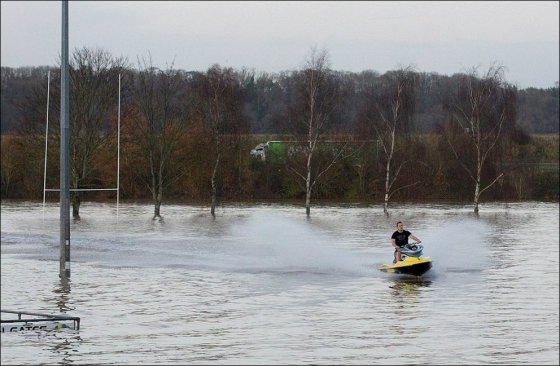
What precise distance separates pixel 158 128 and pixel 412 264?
43.7 metres

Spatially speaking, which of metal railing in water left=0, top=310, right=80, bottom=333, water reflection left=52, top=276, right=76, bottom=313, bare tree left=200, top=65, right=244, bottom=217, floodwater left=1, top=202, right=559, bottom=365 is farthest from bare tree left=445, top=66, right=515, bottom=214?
metal railing in water left=0, top=310, right=80, bottom=333

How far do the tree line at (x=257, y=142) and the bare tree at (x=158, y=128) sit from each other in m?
0.10

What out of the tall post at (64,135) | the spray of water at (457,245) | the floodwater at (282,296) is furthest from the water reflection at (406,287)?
the tall post at (64,135)

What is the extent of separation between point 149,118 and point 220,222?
13347 mm

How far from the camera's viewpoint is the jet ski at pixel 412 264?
32.1 metres

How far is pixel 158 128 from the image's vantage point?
73.6 metres

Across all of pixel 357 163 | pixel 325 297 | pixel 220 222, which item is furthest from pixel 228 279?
pixel 357 163

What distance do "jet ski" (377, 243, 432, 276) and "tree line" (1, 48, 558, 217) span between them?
113 ft

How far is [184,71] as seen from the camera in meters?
91.4

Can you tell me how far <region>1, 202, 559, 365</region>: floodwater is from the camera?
17797 millimetres

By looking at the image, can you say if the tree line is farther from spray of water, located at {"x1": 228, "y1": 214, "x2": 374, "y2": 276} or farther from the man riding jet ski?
the man riding jet ski

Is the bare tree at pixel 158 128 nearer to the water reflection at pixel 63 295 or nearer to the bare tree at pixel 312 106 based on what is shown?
the bare tree at pixel 312 106

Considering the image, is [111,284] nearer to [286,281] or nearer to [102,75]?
[286,281]

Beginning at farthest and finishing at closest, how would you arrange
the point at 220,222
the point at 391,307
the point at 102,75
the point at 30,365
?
1. the point at 102,75
2. the point at 220,222
3. the point at 391,307
4. the point at 30,365
